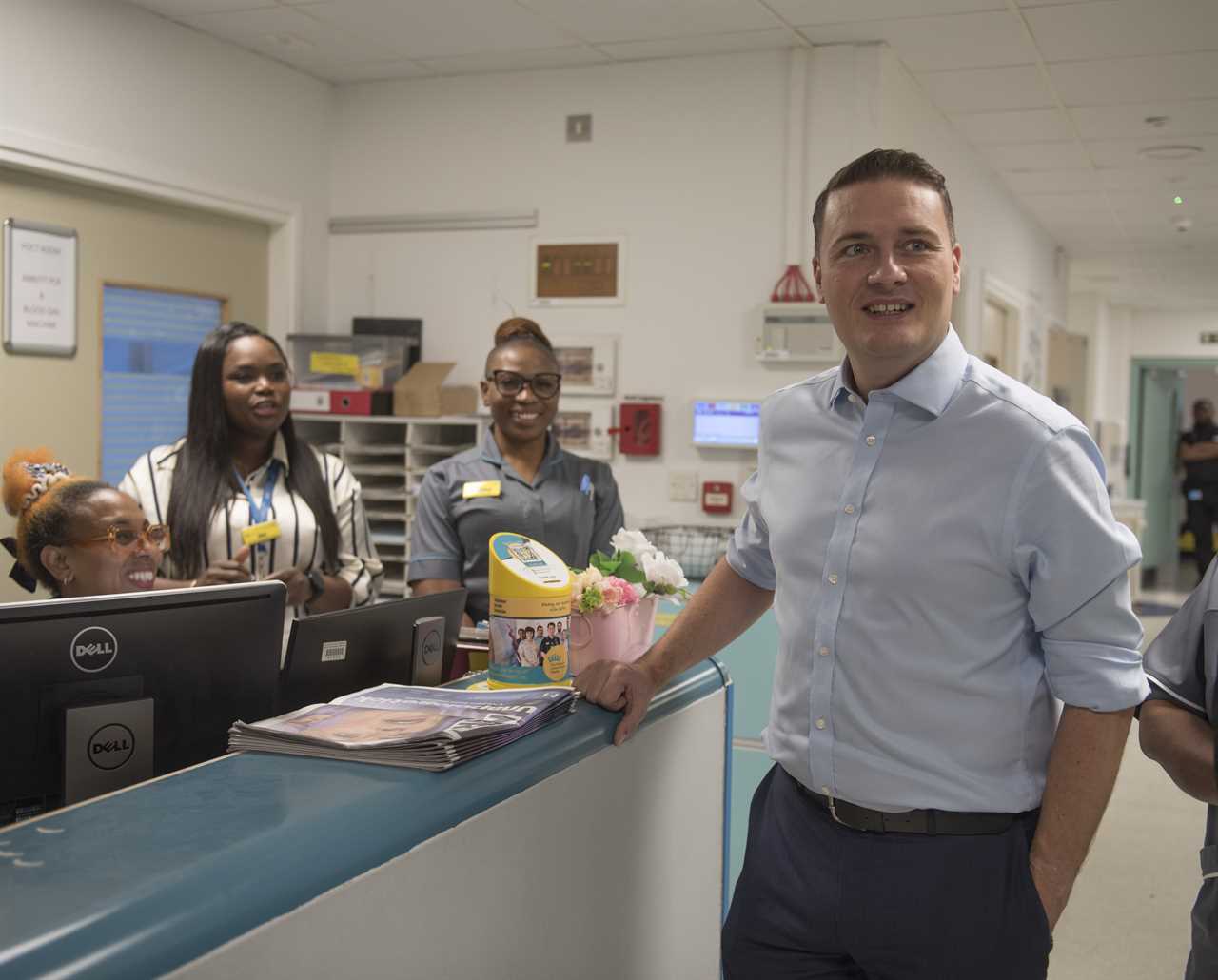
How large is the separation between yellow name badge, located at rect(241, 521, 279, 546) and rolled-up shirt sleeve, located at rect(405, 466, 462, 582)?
341mm

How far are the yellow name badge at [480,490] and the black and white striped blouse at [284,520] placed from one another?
0.36 meters

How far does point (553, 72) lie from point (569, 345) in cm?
114

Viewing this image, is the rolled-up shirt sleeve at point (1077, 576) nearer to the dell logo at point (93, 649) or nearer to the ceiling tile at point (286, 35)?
the dell logo at point (93, 649)

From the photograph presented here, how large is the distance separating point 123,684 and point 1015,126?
17.8 feet

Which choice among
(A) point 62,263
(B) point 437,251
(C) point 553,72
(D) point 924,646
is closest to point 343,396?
(B) point 437,251

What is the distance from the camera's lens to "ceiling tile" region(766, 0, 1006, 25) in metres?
4.09

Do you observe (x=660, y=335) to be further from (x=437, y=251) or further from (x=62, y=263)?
(x=62, y=263)

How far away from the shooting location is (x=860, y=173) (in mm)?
1630

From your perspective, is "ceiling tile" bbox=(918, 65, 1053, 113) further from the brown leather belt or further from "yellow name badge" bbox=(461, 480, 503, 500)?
the brown leather belt

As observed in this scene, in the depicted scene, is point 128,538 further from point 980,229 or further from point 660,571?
point 980,229

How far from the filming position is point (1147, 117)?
18.4 ft

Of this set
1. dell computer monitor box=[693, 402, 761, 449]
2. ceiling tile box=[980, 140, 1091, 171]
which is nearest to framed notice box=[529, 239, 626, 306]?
dell computer monitor box=[693, 402, 761, 449]

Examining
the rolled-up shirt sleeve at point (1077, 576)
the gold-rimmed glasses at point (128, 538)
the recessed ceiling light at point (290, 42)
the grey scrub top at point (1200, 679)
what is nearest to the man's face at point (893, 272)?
the rolled-up shirt sleeve at point (1077, 576)

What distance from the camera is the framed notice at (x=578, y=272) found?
5016mm
